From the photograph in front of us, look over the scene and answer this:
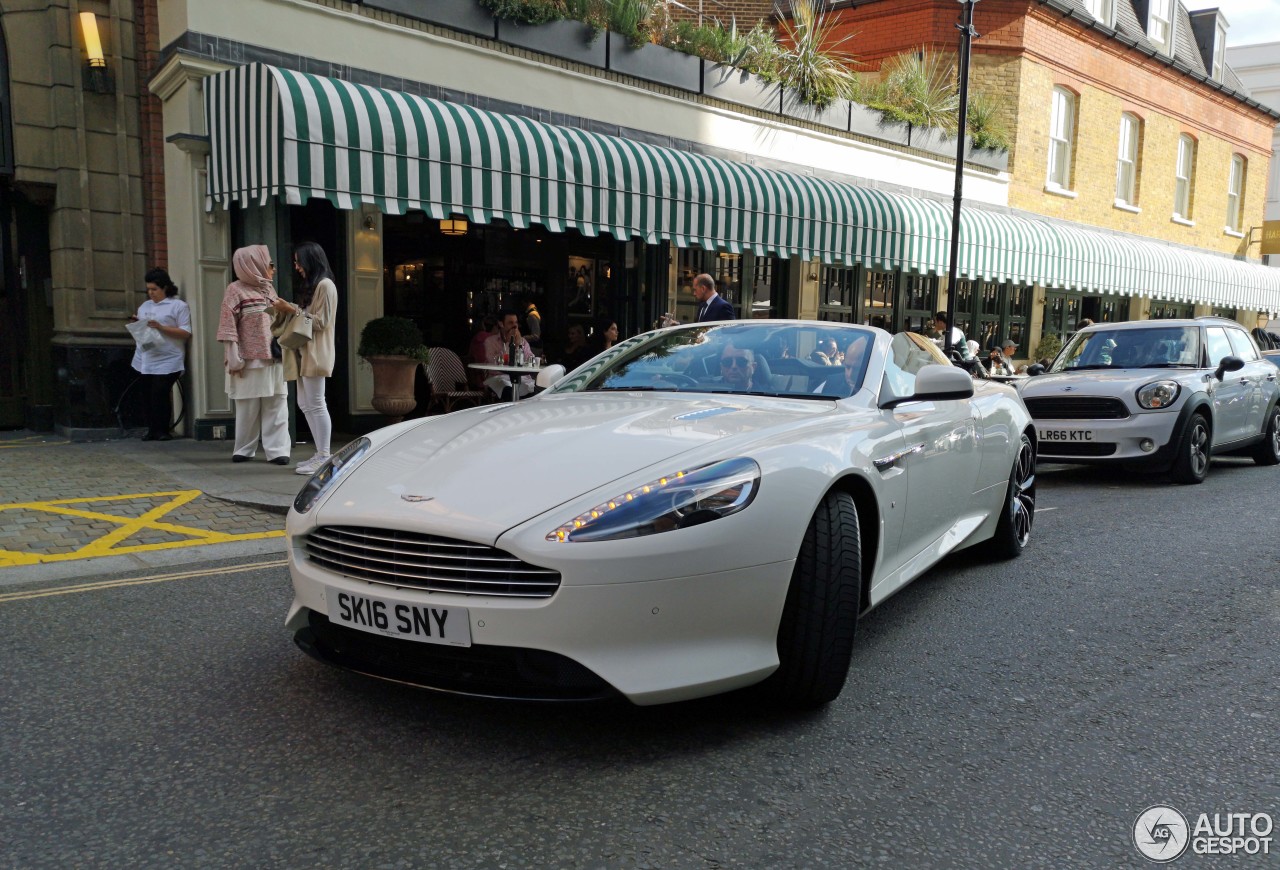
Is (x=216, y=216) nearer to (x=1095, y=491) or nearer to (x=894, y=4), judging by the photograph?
(x=1095, y=491)

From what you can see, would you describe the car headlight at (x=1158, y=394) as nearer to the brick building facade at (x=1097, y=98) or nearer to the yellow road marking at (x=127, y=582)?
the yellow road marking at (x=127, y=582)

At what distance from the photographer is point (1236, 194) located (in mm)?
27641

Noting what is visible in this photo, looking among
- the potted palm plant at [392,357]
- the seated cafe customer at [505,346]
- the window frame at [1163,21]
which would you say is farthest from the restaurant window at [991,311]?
the potted palm plant at [392,357]

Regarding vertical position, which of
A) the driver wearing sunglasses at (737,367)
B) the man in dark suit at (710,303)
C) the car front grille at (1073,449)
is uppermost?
the man in dark suit at (710,303)

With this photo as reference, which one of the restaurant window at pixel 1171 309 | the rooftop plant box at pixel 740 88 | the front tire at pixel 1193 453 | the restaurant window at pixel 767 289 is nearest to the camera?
the front tire at pixel 1193 453

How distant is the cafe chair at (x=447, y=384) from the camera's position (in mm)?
11117

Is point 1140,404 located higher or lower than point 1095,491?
higher

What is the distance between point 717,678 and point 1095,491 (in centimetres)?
672

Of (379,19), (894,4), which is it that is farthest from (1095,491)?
(894,4)

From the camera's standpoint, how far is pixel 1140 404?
8500 millimetres

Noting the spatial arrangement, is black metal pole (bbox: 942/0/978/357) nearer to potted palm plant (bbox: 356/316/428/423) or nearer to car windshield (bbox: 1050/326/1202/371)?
car windshield (bbox: 1050/326/1202/371)

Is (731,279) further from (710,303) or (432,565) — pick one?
(432,565)

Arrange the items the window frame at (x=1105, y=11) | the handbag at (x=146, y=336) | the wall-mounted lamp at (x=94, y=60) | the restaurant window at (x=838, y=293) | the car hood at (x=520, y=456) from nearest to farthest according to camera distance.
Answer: the car hood at (x=520, y=456) → the handbag at (x=146, y=336) → the wall-mounted lamp at (x=94, y=60) → the restaurant window at (x=838, y=293) → the window frame at (x=1105, y=11)

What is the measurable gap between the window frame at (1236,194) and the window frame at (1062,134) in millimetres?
9616
